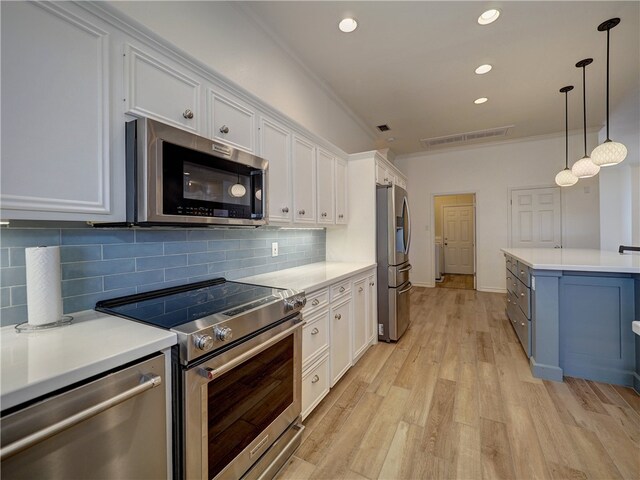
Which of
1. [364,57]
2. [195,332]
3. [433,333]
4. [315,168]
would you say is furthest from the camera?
[433,333]

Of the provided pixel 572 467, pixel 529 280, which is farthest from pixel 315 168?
pixel 572 467

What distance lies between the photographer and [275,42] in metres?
2.62

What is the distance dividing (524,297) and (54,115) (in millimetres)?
3651

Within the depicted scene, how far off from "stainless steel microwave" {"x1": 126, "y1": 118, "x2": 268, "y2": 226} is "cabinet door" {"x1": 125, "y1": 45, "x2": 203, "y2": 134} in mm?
136

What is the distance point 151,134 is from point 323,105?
2.79 metres

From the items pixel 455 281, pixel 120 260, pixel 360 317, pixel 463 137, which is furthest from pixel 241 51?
pixel 455 281

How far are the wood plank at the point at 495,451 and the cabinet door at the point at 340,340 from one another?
1038 millimetres

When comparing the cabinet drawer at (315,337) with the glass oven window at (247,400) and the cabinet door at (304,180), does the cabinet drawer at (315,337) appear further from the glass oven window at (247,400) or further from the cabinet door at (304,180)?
the cabinet door at (304,180)

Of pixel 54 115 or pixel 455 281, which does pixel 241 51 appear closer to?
pixel 54 115

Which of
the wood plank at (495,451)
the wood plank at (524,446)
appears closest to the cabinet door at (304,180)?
the wood plank at (495,451)

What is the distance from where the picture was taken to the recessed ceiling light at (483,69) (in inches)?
122

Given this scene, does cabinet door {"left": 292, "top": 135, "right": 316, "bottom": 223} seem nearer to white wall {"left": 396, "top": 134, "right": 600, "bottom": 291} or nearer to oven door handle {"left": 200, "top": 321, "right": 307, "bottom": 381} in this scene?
oven door handle {"left": 200, "top": 321, "right": 307, "bottom": 381}

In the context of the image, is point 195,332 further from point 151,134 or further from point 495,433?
point 495,433

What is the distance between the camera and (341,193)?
3.10 metres
